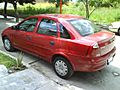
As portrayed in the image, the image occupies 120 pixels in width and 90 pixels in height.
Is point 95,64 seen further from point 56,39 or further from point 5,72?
point 5,72

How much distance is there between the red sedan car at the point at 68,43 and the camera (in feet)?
16.2

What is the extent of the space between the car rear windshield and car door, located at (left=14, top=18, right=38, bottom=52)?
1.25 meters

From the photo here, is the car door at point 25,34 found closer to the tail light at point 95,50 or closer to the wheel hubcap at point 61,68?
the wheel hubcap at point 61,68

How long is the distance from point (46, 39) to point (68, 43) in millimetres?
804

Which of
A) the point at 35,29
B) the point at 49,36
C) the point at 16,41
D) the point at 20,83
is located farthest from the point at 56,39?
the point at 16,41

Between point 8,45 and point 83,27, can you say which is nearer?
point 83,27

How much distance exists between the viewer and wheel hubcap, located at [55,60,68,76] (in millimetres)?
5371

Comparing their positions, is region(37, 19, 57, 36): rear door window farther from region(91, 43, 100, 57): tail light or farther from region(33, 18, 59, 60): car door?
region(91, 43, 100, 57): tail light

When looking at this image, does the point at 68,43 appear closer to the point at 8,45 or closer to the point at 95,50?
the point at 95,50

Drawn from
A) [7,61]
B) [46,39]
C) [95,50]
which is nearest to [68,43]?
[95,50]

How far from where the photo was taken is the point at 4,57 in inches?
260

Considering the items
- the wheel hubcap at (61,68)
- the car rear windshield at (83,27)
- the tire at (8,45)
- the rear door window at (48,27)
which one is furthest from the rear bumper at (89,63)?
the tire at (8,45)

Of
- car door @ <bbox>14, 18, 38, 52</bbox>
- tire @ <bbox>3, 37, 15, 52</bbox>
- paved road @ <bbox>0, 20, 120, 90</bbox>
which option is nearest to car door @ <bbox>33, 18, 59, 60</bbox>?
car door @ <bbox>14, 18, 38, 52</bbox>

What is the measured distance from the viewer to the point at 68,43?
16.9 feet
